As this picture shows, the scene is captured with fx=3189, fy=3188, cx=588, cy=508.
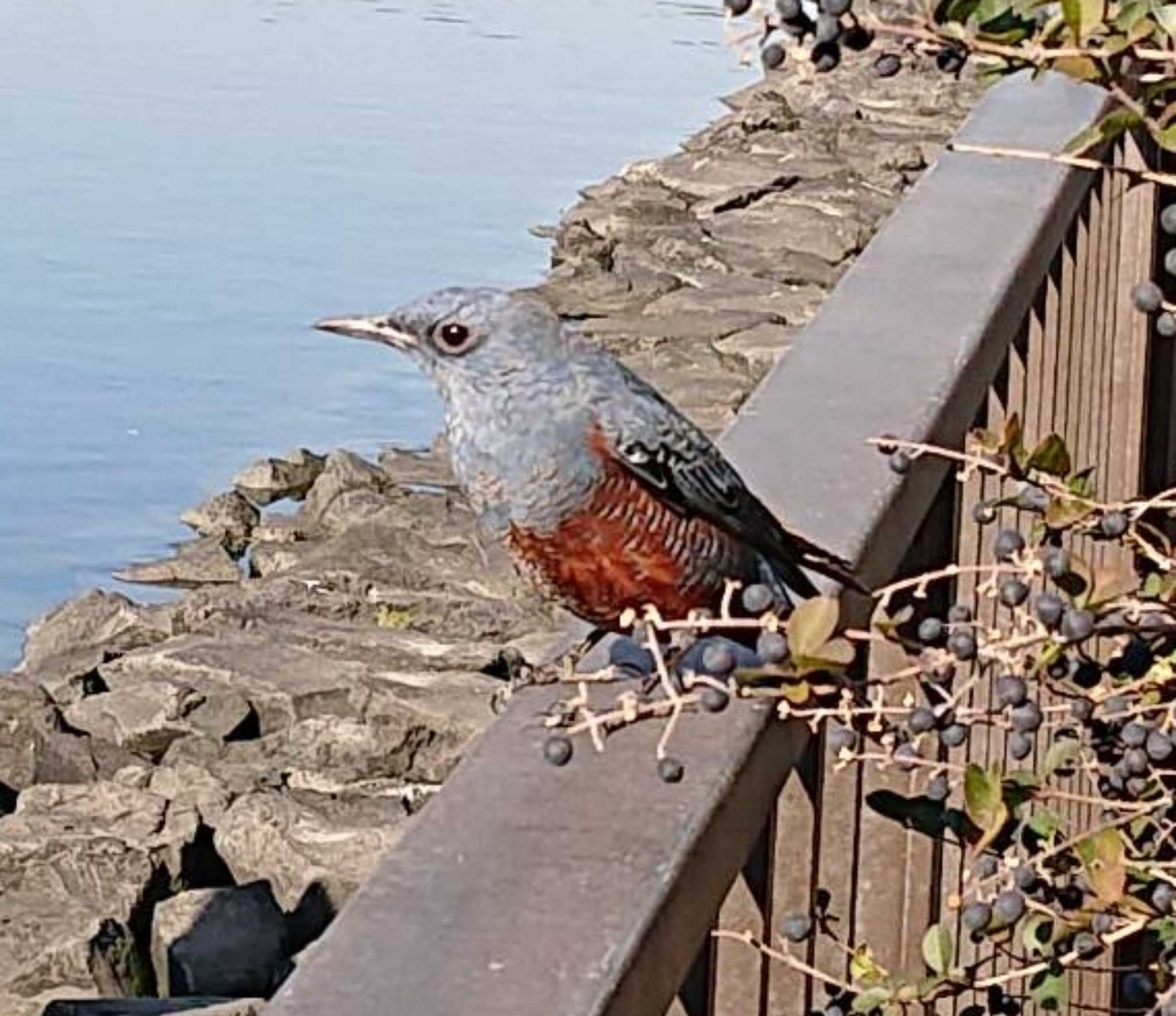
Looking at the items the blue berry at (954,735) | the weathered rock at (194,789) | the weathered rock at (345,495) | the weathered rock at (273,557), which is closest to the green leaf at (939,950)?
the blue berry at (954,735)

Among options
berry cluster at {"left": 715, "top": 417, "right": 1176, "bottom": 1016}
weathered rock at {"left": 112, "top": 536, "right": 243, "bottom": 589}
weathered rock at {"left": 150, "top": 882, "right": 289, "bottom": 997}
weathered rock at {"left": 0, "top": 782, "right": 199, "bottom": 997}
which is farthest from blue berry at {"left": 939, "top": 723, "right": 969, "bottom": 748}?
weathered rock at {"left": 112, "top": 536, "right": 243, "bottom": 589}

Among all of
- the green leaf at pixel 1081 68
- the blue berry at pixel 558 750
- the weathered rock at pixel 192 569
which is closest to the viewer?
the blue berry at pixel 558 750

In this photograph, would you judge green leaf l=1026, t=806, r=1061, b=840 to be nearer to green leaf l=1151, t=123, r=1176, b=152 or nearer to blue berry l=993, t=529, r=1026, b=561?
blue berry l=993, t=529, r=1026, b=561

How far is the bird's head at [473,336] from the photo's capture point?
2.11 m

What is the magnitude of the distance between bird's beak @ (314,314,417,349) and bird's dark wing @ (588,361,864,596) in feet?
0.47

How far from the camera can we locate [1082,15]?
1.67 meters

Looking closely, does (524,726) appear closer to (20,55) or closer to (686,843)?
(686,843)

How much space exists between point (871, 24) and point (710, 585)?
58 centimetres

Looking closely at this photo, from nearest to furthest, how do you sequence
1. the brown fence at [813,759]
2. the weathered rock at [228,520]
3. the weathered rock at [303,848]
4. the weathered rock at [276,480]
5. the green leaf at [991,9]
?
the brown fence at [813,759]
the green leaf at [991,9]
the weathered rock at [303,848]
the weathered rock at [228,520]
the weathered rock at [276,480]

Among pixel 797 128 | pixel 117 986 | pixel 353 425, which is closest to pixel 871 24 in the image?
pixel 117 986

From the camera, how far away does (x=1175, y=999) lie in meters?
1.55

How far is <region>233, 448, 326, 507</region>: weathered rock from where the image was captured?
12.6 metres

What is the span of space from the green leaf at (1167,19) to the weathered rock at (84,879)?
170 inches

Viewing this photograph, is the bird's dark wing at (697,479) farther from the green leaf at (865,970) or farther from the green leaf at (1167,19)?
the green leaf at (1167,19)
